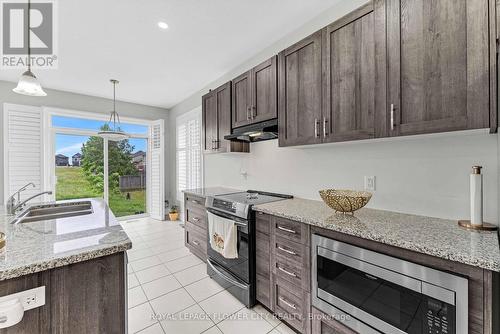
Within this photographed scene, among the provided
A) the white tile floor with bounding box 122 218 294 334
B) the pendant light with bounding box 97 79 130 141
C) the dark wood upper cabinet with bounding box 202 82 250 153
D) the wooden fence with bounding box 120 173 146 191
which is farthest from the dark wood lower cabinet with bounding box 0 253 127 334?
the wooden fence with bounding box 120 173 146 191

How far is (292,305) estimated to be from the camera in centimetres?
168

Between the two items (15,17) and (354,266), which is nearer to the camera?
(354,266)

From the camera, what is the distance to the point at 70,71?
3.38m

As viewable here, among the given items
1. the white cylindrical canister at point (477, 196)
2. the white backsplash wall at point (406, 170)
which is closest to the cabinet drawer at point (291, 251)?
the white backsplash wall at point (406, 170)

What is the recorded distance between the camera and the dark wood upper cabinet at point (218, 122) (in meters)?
2.89

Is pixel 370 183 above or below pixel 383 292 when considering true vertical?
above

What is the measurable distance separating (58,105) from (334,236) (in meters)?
5.29

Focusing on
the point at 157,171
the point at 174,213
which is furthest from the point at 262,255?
the point at 157,171

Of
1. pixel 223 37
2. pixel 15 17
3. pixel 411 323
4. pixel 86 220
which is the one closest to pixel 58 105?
pixel 15 17

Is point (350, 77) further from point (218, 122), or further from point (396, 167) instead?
point (218, 122)

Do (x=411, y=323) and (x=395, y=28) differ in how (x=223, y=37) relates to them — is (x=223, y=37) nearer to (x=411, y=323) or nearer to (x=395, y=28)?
(x=395, y=28)

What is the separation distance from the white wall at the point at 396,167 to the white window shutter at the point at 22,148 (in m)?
4.10

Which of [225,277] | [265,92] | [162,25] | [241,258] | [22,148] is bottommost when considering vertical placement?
[225,277]

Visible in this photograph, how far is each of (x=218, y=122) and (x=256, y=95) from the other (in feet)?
2.71
